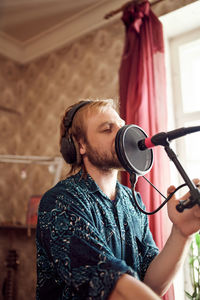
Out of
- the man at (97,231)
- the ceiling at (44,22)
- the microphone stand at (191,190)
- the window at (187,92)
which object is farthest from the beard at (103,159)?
the ceiling at (44,22)

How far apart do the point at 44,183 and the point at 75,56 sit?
1276mm

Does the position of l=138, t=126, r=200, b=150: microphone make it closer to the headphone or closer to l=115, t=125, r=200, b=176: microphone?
l=115, t=125, r=200, b=176: microphone

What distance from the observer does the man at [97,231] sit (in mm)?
875

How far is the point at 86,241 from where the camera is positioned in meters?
0.95

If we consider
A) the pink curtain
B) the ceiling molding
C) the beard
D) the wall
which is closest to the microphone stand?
the beard

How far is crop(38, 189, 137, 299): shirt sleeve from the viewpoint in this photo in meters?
0.85

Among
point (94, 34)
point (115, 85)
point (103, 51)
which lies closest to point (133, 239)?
point (115, 85)

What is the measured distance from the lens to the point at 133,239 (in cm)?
127

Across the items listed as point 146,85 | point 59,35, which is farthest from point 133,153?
point 59,35

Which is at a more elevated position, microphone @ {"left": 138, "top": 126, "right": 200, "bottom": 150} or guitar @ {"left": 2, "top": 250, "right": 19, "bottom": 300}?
microphone @ {"left": 138, "top": 126, "right": 200, "bottom": 150}

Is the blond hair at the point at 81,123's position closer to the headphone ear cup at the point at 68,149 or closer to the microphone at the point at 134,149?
the headphone ear cup at the point at 68,149

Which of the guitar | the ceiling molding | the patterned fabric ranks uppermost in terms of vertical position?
the ceiling molding

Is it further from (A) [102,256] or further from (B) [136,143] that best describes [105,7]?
(A) [102,256]

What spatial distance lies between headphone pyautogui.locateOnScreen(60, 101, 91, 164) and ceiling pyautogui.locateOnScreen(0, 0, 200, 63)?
47.2 inches
